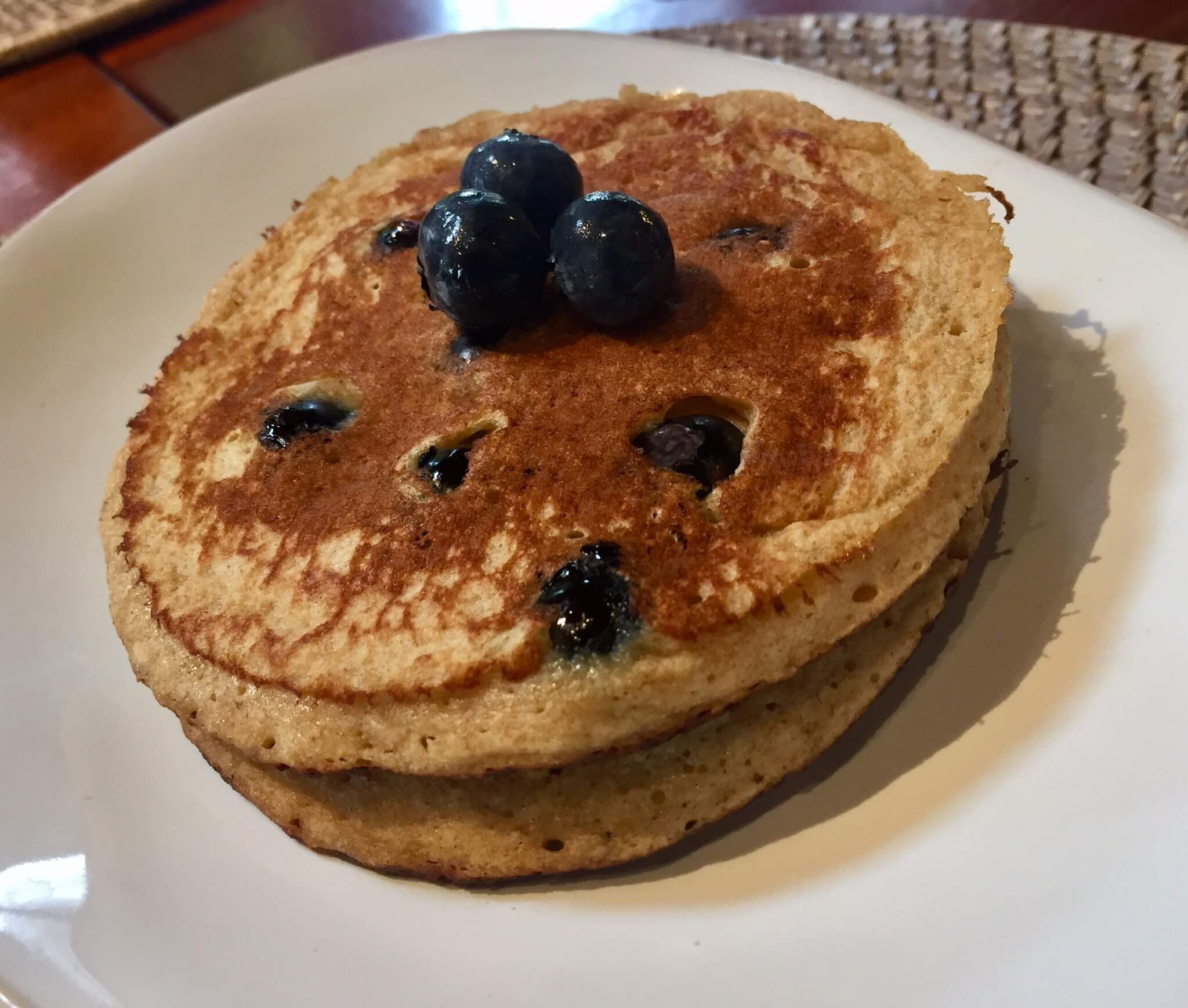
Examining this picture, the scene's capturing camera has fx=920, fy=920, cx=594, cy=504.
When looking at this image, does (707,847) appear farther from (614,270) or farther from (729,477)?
(614,270)

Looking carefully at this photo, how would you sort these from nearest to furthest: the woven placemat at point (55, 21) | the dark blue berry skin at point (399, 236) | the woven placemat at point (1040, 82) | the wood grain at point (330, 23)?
the dark blue berry skin at point (399, 236), the woven placemat at point (1040, 82), the wood grain at point (330, 23), the woven placemat at point (55, 21)

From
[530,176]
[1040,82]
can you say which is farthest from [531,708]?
[1040,82]

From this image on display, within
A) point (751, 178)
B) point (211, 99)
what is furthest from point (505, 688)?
point (211, 99)

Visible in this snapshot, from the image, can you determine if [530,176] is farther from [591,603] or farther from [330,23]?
[330,23]

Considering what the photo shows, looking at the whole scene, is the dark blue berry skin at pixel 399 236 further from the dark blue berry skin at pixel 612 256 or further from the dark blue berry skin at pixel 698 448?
the dark blue berry skin at pixel 698 448

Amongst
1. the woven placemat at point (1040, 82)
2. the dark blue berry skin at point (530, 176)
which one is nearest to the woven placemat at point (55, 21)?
the woven placemat at point (1040, 82)

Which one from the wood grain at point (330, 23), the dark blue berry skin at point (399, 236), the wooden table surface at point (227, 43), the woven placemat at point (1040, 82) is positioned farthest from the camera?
the wood grain at point (330, 23)
